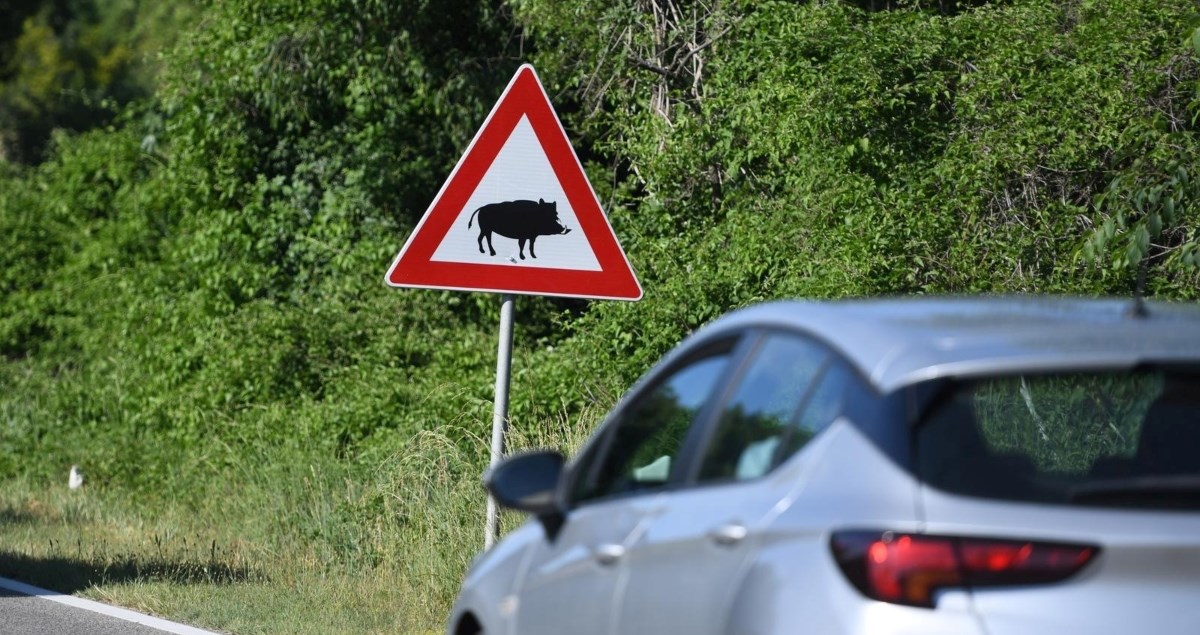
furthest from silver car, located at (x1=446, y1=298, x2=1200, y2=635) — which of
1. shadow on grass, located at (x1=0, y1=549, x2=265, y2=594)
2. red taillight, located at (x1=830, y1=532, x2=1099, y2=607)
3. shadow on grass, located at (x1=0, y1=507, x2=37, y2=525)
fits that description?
shadow on grass, located at (x1=0, y1=507, x2=37, y2=525)

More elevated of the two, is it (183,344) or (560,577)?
(560,577)

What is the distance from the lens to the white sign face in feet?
21.9

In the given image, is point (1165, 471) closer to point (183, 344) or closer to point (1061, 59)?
point (1061, 59)

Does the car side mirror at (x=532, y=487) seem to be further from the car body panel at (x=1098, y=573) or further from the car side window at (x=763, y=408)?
the car body panel at (x=1098, y=573)

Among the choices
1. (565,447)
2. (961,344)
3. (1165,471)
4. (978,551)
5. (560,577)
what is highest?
(961,344)

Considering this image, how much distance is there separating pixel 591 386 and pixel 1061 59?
12.4 feet

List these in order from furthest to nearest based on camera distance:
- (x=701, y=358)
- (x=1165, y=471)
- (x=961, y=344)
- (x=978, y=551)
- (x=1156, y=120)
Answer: (x=1156, y=120)
(x=701, y=358)
(x=1165, y=471)
(x=961, y=344)
(x=978, y=551)

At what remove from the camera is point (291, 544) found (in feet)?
33.0

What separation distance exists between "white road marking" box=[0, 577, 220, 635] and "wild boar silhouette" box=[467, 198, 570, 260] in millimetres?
2490

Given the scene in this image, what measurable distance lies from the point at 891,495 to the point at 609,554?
3.33 feet

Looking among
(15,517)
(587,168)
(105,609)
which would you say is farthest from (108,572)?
(587,168)

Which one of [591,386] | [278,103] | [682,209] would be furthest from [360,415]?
[278,103]

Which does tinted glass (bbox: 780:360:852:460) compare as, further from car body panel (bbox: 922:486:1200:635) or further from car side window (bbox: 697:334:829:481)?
car body panel (bbox: 922:486:1200:635)

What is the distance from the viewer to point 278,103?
1473cm
